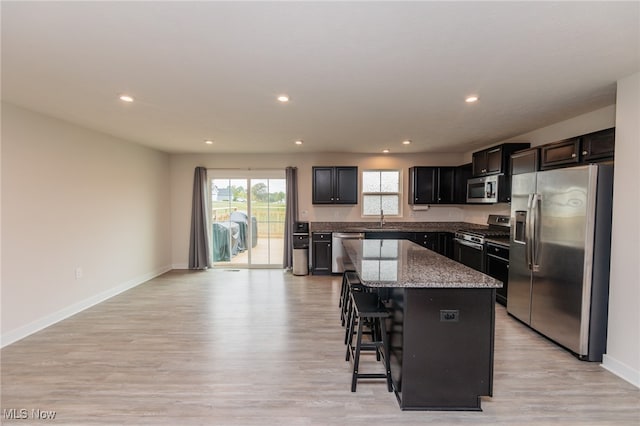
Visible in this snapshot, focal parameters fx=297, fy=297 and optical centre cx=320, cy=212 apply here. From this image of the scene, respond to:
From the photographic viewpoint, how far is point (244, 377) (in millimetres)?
2457

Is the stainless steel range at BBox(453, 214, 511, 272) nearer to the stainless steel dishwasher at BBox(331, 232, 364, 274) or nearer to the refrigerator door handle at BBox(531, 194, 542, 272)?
the refrigerator door handle at BBox(531, 194, 542, 272)

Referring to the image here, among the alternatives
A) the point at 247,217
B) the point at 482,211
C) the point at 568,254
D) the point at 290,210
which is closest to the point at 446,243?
the point at 482,211

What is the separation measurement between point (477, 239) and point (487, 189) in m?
0.91

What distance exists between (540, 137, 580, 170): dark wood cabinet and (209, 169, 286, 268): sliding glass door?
449cm

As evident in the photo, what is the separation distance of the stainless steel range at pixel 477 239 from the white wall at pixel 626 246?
5.25 feet

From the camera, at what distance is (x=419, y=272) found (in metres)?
2.26

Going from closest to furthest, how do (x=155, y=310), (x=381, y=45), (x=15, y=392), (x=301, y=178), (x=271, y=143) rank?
(x=381, y=45) → (x=15, y=392) → (x=155, y=310) → (x=271, y=143) → (x=301, y=178)

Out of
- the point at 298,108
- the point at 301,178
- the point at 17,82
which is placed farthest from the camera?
the point at 301,178

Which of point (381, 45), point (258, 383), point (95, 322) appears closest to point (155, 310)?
point (95, 322)

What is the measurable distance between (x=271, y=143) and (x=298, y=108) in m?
2.02

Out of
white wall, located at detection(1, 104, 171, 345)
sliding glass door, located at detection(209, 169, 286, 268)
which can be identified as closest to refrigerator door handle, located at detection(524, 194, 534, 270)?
sliding glass door, located at detection(209, 169, 286, 268)

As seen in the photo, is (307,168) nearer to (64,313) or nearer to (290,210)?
(290,210)

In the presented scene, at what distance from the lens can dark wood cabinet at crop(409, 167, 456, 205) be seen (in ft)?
19.7

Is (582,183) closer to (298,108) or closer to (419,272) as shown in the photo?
(419,272)
